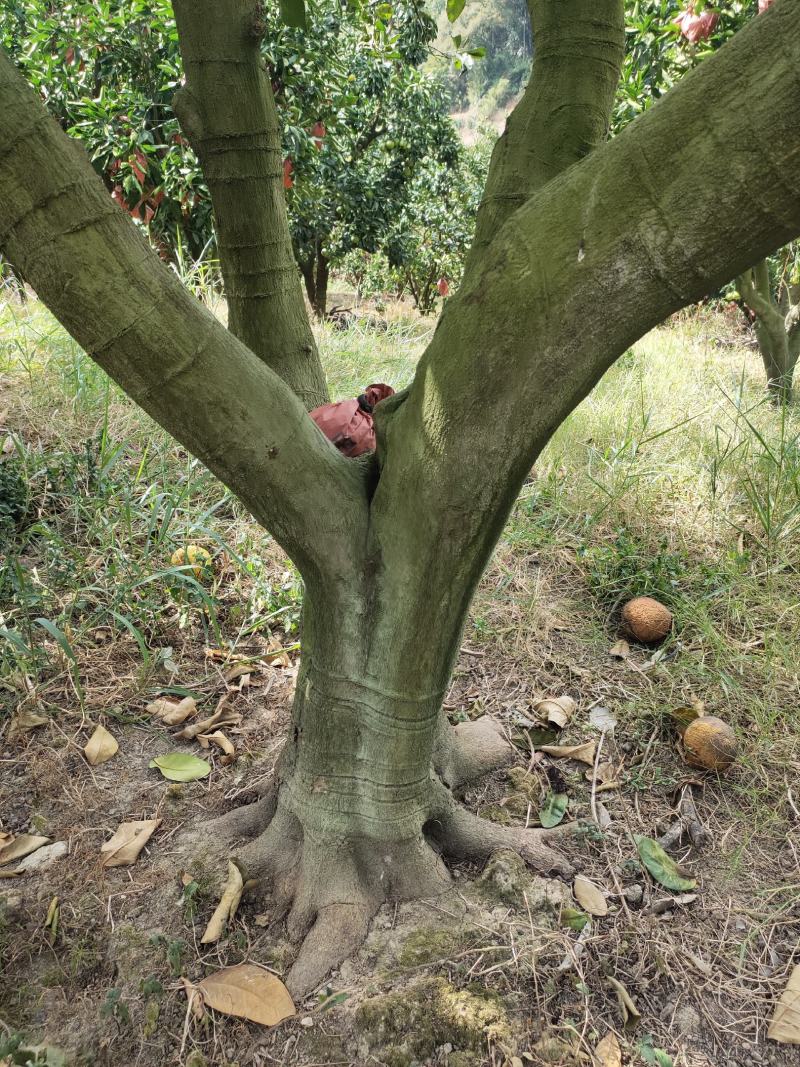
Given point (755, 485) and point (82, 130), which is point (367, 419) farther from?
point (82, 130)

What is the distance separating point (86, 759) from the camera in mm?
2221

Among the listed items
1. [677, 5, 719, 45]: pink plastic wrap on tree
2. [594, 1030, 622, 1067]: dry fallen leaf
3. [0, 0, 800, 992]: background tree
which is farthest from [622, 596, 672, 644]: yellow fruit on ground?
[677, 5, 719, 45]: pink plastic wrap on tree

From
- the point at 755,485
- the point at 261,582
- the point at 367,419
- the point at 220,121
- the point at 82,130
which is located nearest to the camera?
the point at 220,121

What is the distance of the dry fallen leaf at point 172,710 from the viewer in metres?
2.38

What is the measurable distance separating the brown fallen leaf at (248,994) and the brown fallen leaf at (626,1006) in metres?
0.72

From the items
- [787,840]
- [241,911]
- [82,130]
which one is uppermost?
[82,130]

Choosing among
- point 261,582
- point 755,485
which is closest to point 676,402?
point 755,485

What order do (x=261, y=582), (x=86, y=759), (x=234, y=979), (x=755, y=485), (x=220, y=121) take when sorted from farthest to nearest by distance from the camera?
(x=755, y=485)
(x=261, y=582)
(x=86, y=759)
(x=220, y=121)
(x=234, y=979)

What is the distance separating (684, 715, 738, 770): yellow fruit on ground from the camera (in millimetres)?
2197

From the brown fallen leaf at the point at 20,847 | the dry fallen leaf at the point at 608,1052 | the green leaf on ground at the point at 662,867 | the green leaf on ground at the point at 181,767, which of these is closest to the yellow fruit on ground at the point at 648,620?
the green leaf on ground at the point at 662,867

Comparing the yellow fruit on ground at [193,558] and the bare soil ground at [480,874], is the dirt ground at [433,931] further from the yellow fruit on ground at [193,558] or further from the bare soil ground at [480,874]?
the yellow fruit on ground at [193,558]

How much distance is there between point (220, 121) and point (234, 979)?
1.94 meters

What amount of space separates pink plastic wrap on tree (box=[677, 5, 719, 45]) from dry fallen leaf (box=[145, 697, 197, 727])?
14.6 ft

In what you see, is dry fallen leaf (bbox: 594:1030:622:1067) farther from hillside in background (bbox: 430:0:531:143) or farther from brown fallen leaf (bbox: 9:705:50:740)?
hillside in background (bbox: 430:0:531:143)
